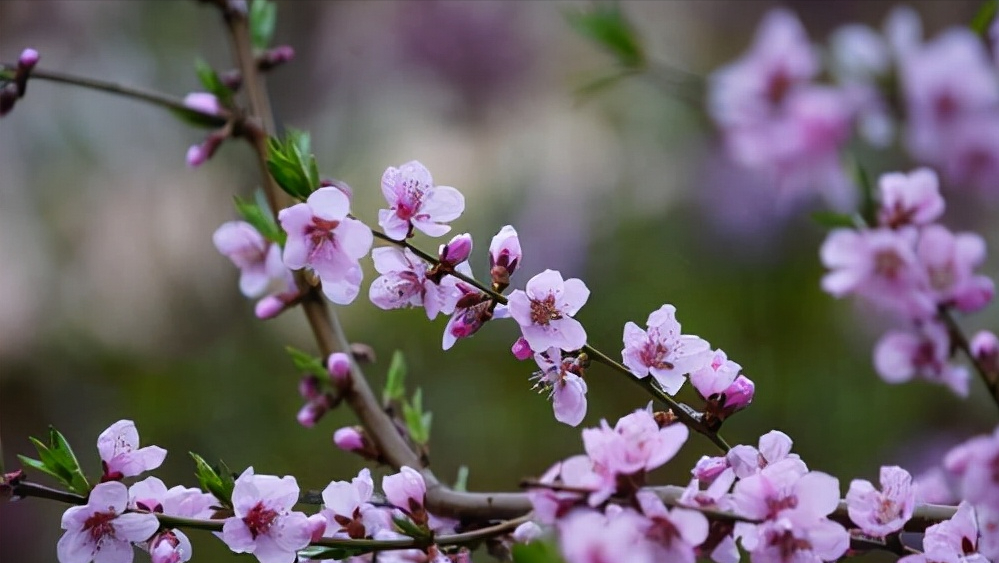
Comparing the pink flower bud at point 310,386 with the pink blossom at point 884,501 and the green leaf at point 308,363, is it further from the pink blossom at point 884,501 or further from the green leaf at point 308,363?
the pink blossom at point 884,501

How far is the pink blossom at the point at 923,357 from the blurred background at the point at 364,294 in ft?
0.90

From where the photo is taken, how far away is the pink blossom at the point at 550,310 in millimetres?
265

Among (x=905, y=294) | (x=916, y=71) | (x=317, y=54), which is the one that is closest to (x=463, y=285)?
(x=905, y=294)

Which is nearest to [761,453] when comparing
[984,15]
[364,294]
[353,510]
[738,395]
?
[738,395]

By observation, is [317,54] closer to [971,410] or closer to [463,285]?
[971,410]

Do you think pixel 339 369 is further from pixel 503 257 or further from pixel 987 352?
pixel 987 352

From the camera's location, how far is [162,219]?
1.23 m

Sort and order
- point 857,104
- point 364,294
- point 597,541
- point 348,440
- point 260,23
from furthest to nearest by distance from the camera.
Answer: point 364,294
point 857,104
point 260,23
point 348,440
point 597,541

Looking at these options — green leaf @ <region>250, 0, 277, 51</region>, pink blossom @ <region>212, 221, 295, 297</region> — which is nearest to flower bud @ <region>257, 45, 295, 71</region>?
green leaf @ <region>250, 0, 277, 51</region>

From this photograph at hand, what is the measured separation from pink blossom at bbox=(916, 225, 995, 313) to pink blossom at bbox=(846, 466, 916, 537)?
145 millimetres

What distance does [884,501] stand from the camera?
0.93 feet

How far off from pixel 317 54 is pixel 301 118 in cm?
16

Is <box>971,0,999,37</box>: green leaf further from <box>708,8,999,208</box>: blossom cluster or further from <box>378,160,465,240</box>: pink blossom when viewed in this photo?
<box>378,160,465,240</box>: pink blossom

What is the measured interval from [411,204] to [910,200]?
0.80 ft
